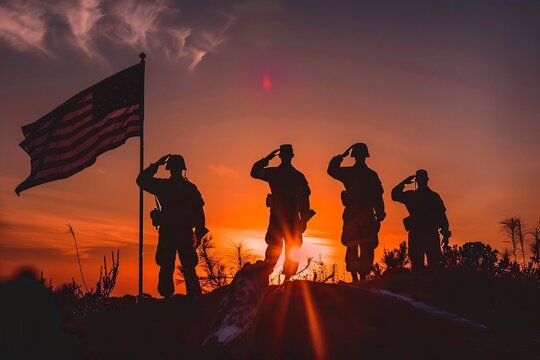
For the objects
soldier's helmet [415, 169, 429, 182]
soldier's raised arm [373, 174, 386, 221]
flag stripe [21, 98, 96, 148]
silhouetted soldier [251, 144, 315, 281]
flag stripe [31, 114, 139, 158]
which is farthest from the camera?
soldier's helmet [415, 169, 429, 182]

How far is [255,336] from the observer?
7645 millimetres

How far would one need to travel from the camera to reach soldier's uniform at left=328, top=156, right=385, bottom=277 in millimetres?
12086

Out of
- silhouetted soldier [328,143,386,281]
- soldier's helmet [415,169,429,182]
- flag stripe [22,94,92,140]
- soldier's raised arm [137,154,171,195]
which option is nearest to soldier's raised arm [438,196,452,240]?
soldier's helmet [415,169,429,182]

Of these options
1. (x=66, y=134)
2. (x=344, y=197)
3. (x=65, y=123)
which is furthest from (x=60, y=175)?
(x=344, y=197)

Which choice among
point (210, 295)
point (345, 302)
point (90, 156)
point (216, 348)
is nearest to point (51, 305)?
point (216, 348)

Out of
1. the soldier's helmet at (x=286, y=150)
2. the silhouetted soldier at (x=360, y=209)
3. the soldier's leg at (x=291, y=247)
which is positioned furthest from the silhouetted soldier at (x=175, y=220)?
the silhouetted soldier at (x=360, y=209)

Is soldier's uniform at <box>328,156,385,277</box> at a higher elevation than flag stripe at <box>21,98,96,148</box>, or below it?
below

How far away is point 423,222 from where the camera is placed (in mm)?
13695

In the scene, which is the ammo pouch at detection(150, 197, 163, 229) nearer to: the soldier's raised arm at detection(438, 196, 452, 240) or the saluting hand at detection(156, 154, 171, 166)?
the saluting hand at detection(156, 154, 171, 166)

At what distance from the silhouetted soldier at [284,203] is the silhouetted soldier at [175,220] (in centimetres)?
123

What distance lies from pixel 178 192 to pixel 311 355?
4717 millimetres

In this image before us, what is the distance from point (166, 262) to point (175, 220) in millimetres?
724

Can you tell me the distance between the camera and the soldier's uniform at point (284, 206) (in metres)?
10.6

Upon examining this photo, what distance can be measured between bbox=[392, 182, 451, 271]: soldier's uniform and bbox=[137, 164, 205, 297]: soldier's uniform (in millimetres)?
4753
